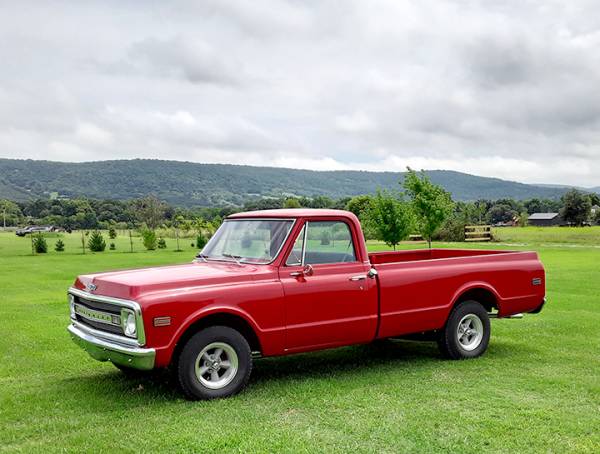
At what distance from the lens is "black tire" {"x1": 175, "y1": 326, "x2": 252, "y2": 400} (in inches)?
262

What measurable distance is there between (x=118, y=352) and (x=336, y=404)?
2285 mm

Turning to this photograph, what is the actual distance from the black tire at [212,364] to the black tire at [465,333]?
3.07 metres

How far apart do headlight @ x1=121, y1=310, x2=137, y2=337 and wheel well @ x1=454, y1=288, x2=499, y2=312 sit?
4517mm

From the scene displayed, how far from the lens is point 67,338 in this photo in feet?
36.2

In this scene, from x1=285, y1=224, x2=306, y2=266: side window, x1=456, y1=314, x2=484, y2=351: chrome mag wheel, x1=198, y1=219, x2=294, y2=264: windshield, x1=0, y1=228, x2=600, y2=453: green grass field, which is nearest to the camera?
x1=0, y1=228, x2=600, y2=453: green grass field

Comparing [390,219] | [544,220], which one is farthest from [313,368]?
[544,220]

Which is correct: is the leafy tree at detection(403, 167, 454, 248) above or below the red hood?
above

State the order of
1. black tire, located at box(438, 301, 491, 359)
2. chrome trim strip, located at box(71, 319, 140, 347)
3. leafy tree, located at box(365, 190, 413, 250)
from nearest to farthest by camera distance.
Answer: chrome trim strip, located at box(71, 319, 140, 347), black tire, located at box(438, 301, 491, 359), leafy tree, located at box(365, 190, 413, 250)

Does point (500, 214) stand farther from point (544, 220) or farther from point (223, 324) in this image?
point (223, 324)

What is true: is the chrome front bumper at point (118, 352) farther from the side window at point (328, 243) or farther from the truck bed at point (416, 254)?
the truck bed at point (416, 254)

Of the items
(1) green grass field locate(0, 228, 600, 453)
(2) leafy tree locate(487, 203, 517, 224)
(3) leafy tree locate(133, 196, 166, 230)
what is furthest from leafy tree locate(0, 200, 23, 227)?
(1) green grass field locate(0, 228, 600, 453)

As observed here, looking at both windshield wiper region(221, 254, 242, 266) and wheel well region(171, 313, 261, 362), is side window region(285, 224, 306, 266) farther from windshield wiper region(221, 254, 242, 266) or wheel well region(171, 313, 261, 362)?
wheel well region(171, 313, 261, 362)

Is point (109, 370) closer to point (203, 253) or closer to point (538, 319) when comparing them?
point (203, 253)

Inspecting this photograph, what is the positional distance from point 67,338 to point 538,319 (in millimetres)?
8893
